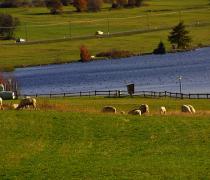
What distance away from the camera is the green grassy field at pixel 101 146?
25.8 metres

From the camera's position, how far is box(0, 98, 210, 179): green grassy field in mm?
25766

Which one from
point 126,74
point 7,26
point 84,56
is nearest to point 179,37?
point 84,56

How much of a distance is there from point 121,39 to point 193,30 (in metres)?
19.7

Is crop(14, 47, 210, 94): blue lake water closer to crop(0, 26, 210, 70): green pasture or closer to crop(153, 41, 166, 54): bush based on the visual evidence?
crop(153, 41, 166, 54): bush

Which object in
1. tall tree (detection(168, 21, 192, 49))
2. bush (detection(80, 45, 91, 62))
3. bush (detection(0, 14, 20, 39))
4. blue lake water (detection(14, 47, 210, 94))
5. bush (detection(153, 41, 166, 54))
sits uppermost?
bush (detection(0, 14, 20, 39))

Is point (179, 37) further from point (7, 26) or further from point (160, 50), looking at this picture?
point (7, 26)

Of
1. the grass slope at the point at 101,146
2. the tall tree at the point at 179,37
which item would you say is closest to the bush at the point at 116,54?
the tall tree at the point at 179,37

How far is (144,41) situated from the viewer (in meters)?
181

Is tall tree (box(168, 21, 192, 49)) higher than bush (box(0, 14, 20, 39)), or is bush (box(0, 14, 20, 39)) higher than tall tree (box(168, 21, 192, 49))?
bush (box(0, 14, 20, 39))

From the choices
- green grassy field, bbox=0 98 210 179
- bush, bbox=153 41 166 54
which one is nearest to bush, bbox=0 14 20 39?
bush, bbox=153 41 166 54

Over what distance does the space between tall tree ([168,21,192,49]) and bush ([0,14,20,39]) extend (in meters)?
37.1

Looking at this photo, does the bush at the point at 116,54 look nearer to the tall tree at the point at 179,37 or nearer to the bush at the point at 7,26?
the tall tree at the point at 179,37

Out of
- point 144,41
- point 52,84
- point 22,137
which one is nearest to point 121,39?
point 144,41

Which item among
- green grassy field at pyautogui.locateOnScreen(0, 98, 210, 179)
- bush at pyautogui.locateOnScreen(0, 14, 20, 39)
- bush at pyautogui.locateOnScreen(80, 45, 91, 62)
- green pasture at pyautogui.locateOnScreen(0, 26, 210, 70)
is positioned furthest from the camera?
bush at pyautogui.locateOnScreen(0, 14, 20, 39)
